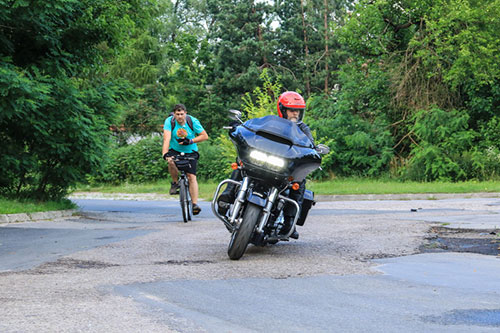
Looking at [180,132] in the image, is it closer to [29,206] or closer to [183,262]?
[29,206]

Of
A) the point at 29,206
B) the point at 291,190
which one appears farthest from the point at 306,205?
the point at 29,206

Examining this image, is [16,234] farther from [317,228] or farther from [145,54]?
[145,54]

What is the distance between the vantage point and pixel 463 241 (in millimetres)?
9031

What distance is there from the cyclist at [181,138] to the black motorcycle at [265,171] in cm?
476

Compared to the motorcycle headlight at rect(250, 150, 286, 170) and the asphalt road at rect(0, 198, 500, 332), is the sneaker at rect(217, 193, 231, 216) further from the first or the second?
the motorcycle headlight at rect(250, 150, 286, 170)

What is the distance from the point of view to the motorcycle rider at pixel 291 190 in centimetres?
773

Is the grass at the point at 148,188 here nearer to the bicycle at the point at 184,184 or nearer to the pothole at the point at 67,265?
the bicycle at the point at 184,184

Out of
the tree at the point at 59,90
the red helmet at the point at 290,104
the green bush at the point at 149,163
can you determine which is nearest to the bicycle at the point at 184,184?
the tree at the point at 59,90

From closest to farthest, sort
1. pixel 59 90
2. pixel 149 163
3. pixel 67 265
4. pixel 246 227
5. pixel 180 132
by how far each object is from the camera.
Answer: pixel 246 227
pixel 67 265
pixel 180 132
pixel 59 90
pixel 149 163

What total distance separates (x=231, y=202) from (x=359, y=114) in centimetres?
2542

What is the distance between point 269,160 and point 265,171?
0.39 ft

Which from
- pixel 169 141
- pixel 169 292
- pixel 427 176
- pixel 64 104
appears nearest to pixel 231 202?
pixel 169 292

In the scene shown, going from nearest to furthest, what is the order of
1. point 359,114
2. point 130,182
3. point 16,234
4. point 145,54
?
point 16,234
point 359,114
point 130,182
point 145,54

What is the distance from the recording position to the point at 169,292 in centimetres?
563
